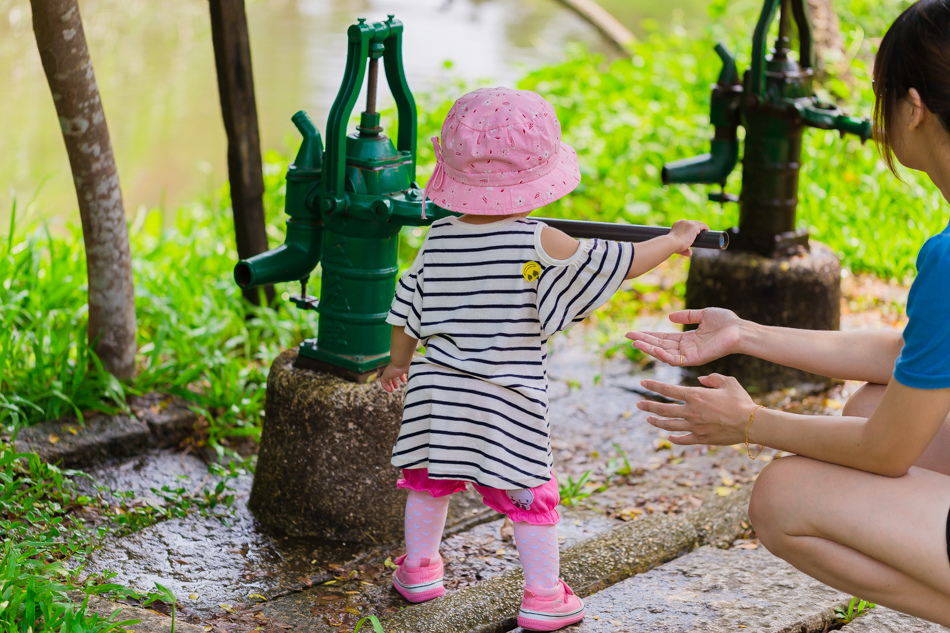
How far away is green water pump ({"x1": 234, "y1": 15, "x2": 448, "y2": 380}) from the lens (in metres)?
2.37

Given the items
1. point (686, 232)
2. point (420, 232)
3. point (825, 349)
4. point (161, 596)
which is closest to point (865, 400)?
point (825, 349)

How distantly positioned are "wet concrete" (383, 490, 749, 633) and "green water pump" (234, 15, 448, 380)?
2.04 ft

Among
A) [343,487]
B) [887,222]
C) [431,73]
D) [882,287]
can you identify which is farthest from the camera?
[431,73]

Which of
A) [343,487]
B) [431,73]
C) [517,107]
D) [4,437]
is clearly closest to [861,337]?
[517,107]

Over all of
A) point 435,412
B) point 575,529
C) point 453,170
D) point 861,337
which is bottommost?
point 575,529

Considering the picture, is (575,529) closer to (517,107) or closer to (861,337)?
(861,337)

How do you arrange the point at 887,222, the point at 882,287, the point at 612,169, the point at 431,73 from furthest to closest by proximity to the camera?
the point at 431,73 → the point at 612,169 → the point at 887,222 → the point at 882,287

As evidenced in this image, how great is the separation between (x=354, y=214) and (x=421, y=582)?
0.86m

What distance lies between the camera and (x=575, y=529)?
2.64m

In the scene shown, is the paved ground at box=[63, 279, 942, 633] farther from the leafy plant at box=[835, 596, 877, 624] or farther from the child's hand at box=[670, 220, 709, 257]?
the child's hand at box=[670, 220, 709, 257]

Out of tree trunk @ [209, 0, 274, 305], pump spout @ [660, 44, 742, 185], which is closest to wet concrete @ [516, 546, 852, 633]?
pump spout @ [660, 44, 742, 185]

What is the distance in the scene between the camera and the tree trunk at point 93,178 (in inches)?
105

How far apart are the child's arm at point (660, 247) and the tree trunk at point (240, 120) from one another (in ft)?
5.71

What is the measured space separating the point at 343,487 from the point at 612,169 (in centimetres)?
306
